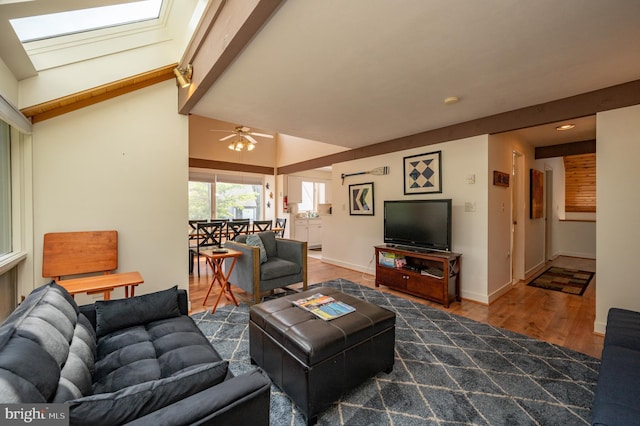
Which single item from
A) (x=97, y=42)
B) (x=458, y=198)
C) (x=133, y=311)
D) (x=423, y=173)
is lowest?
(x=133, y=311)

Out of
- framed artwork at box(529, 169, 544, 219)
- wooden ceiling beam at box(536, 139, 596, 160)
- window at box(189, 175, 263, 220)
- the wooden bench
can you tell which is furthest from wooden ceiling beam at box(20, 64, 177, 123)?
wooden ceiling beam at box(536, 139, 596, 160)

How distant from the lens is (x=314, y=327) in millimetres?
1729

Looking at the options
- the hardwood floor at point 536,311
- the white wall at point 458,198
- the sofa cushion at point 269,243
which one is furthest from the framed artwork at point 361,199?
the sofa cushion at point 269,243

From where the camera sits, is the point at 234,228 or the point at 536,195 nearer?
the point at 536,195

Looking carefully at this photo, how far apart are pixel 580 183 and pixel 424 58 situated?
6.57 metres

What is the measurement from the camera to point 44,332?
1046mm

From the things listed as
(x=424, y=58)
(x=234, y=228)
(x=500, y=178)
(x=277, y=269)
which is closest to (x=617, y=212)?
(x=500, y=178)

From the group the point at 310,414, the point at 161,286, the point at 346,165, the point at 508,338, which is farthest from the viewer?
the point at 346,165

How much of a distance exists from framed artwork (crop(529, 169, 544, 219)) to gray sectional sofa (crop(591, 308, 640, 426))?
335cm

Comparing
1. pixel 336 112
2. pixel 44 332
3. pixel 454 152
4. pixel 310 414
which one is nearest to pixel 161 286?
pixel 44 332

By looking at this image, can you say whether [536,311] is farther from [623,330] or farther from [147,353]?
[147,353]

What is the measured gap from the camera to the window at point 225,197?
632 cm

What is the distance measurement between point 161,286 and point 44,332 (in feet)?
7.08

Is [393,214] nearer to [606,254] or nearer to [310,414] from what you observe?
[606,254]
